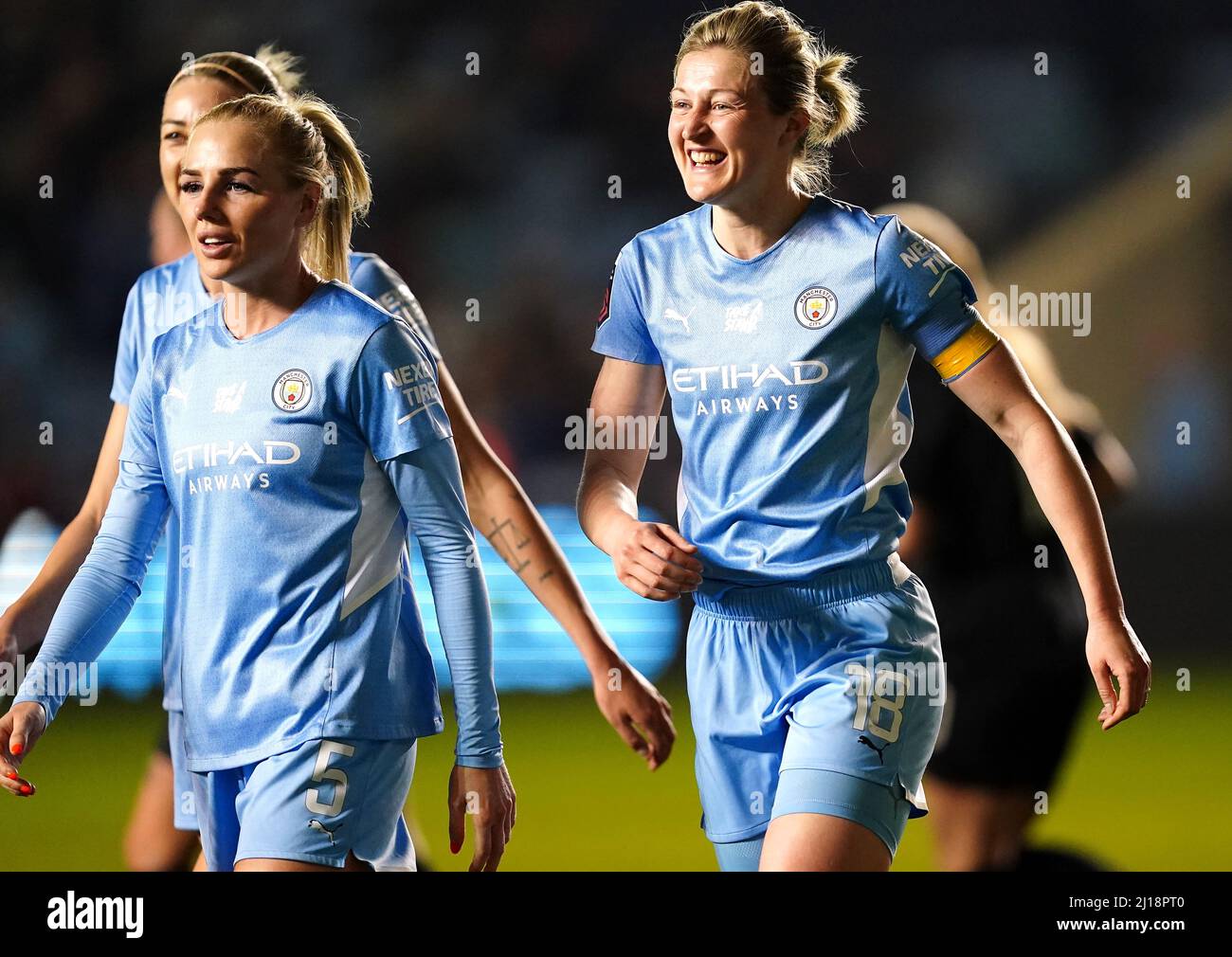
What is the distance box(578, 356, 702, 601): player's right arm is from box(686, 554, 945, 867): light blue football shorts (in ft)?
0.64

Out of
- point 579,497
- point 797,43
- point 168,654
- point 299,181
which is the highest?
point 797,43

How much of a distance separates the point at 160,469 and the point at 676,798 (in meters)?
1.92

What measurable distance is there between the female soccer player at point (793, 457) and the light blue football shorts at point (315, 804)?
52 centimetres

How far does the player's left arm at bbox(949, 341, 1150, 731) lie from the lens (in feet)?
8.47

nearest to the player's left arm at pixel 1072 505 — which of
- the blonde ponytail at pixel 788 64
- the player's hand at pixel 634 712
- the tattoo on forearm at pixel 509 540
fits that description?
the blonde ponytail at pixel 788 64

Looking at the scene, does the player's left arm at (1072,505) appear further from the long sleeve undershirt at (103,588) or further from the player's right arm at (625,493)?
the long sleeve undershirt at (103,588)

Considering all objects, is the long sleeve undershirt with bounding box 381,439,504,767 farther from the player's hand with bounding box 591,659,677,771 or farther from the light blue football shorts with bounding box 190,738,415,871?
the player's hand with bounding box 591,659,677,771

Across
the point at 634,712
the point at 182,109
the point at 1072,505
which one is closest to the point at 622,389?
the point at 634,712

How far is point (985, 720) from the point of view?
3568 millimetres

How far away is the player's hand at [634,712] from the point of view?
282 centimetres
